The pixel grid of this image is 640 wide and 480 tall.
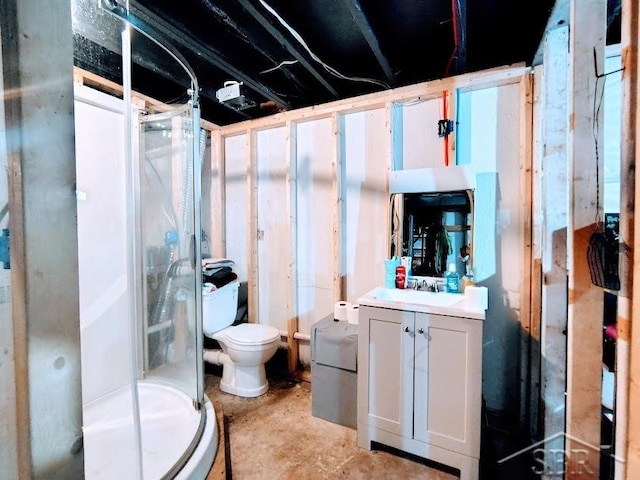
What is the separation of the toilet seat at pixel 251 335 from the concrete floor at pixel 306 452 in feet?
1.38

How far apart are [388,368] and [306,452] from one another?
24.8 inches

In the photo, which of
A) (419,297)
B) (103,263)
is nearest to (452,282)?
(419,297)

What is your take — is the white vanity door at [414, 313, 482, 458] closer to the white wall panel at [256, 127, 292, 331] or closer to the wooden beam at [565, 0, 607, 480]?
the wooden beam at [565, 0, 607, 480]

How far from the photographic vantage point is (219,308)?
7.78 feet

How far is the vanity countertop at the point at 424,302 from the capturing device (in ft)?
4.99

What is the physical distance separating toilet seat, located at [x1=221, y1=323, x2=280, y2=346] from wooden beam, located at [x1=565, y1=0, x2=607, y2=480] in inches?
66.0

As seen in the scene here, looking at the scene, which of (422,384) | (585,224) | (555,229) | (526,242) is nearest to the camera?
(585,224)

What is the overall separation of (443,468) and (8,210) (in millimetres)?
1970

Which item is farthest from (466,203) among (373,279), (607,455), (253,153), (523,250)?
(253,153)

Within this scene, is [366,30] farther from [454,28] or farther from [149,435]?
[149,435]

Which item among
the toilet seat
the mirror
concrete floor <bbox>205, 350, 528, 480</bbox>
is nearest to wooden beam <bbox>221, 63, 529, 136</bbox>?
the mirror

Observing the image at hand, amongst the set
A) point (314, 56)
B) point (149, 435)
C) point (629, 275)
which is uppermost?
point (314, 56)

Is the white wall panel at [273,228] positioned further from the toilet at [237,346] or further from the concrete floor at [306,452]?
the concrete floor at [306,452]

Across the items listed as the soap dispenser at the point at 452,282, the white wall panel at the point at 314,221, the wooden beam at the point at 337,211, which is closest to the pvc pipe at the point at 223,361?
the white wall panel at the point at 314,221
